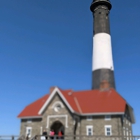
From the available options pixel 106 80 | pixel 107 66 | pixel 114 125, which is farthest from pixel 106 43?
pixel 114 125

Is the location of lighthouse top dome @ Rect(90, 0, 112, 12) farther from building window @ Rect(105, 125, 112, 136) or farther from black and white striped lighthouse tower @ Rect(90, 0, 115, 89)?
building window @ Rect(105, 125, 112, 136)

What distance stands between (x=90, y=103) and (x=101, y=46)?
Answer: 10591 millimetres

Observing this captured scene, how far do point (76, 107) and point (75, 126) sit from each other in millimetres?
2403

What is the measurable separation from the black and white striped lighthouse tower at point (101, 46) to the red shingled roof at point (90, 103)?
2961 millimetres

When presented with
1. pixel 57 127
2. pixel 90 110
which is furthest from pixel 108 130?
pixel 57 127

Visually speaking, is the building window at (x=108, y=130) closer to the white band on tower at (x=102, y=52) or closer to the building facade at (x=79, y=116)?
the building facade at (x=79, y=116)

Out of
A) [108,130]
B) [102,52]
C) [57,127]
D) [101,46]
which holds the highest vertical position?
[101,46]

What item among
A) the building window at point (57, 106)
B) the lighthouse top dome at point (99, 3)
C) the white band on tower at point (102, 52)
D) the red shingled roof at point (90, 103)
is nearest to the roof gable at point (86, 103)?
the red shingled roof at point (90, 103)

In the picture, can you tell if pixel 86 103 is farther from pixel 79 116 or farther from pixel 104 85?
pixel 104 85

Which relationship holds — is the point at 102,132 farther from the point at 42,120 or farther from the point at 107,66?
the point at 107,66

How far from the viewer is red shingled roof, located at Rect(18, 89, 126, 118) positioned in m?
27.5

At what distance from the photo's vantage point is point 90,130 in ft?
91.4

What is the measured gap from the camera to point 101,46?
118 ft

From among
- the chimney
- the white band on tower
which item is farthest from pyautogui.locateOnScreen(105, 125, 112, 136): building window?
the white band on tower
